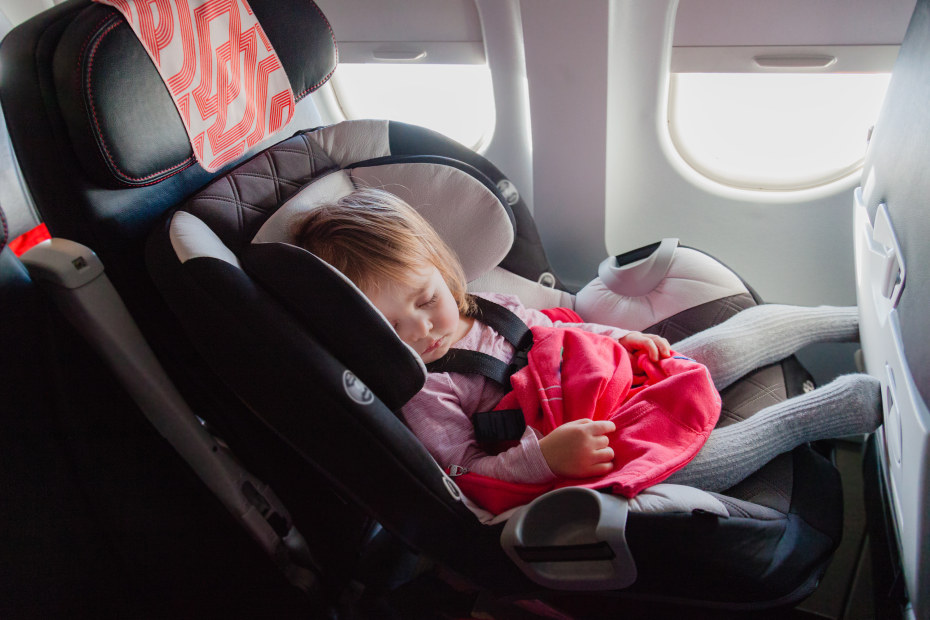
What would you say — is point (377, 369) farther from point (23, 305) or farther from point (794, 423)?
point (794, 423)

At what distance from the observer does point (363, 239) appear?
109cm

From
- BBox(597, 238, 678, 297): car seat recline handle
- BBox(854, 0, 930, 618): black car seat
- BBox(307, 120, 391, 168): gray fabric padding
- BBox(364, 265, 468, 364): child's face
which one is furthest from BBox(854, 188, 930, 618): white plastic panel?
BBox(307, 120, 391, 168): gray fabric padding

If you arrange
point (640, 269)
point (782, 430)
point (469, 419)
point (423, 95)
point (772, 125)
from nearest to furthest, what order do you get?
point (782, 430) < point (469, 419) < point (640, 269) < point (772, 125) < point (423, 95)

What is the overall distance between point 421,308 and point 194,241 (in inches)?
16.4

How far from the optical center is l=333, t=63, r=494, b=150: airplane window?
1.79 m

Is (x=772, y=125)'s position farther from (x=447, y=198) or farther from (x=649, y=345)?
(x=447, y=198)

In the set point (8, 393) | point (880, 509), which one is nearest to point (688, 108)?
point (880, 509)

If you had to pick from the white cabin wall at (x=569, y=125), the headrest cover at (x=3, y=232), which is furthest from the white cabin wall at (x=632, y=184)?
the headrest cover at (x=3, y=232)

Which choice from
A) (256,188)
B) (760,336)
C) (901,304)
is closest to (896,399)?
(901,304)

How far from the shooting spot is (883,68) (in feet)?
3.91

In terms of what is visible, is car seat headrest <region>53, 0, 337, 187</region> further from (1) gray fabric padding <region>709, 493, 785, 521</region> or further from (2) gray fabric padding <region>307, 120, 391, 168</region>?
(1) gray fabric padding <region>709, 493, 785, 521</region>

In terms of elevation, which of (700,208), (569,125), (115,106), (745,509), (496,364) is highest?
(115,106)

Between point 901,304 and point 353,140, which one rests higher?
point 353,140

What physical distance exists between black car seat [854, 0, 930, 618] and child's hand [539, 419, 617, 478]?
0.40 meters
